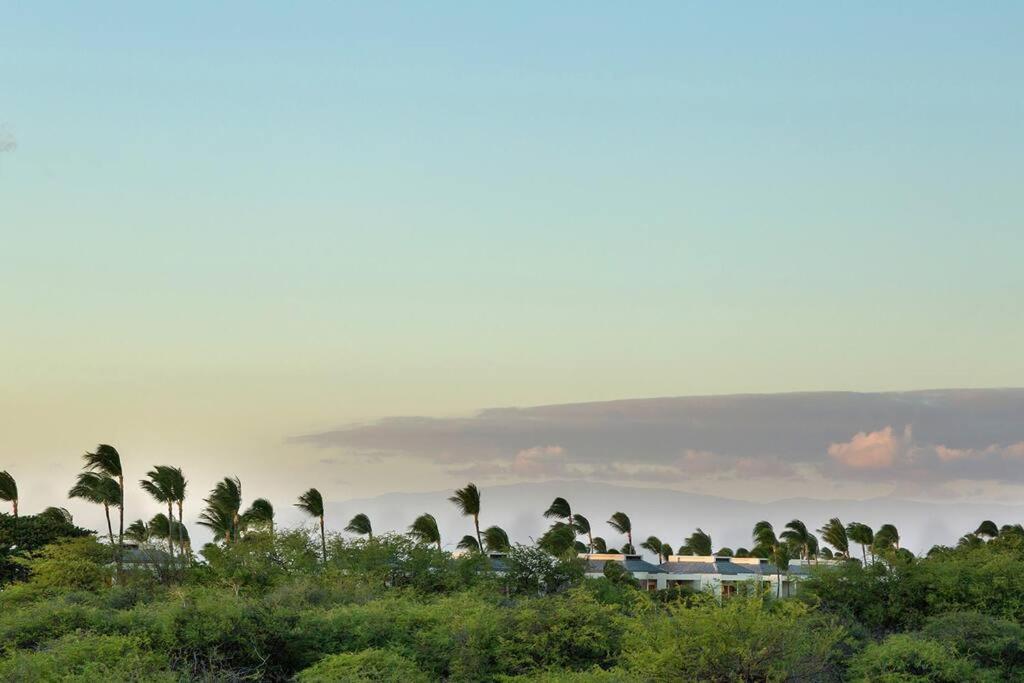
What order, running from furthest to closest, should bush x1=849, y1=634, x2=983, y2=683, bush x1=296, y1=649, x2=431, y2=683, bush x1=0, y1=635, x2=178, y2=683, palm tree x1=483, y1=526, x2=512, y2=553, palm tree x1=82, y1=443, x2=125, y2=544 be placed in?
palm tree x1=483, y1=526, x2=512, y2=553
palm tree x1=82, y1=443, x2=125, y2=544
bush x1=849, y1=634, x2=983, y2=683
bush x1=296, y1=649, x2=431, y2=683
bush x1=0, y1=635, x2=178, y2=683

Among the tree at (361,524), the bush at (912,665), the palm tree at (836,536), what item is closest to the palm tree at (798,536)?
the palm tree at (836,536)

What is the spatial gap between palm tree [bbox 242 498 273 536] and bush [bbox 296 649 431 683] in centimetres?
6322

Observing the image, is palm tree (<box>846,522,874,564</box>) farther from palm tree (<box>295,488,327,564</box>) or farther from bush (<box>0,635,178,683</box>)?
bush (<box>0,635,178,683</box>)

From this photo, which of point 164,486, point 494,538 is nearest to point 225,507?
point 164,486

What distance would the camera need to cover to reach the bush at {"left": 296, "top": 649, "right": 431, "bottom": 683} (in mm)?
33688

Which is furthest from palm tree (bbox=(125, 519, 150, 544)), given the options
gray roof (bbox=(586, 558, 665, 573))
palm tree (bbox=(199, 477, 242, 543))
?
gray roof (bbox=(586, 558, 665, 573))

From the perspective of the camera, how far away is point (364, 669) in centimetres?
3528

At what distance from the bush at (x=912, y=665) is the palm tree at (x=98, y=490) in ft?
192

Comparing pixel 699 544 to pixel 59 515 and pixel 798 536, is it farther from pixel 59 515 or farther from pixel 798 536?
pixel 59 515

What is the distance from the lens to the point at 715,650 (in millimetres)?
35438

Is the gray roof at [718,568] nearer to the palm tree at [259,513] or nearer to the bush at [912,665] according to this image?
the palm tree at [259,513]

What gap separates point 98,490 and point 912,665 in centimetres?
6118

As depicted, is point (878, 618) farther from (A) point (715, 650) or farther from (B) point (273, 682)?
(B) point (273, 682)

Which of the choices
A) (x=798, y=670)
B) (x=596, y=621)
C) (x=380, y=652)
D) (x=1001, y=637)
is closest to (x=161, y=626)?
(x=380, y=652)
